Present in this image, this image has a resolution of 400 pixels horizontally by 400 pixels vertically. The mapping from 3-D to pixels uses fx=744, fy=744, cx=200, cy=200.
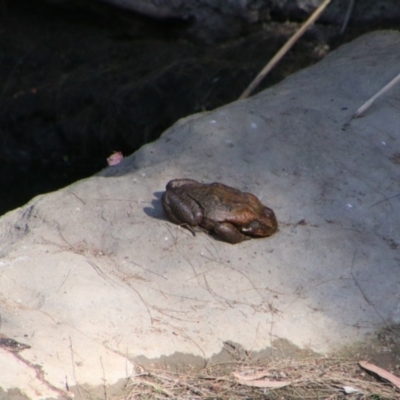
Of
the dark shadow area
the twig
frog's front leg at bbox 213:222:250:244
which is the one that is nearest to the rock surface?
frog's front leg at bbox 213:222:250:244

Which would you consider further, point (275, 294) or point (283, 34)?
point (283, 34)

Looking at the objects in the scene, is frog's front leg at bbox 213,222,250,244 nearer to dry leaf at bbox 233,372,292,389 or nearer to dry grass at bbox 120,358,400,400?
dry grass at bbox 120,358,400,400

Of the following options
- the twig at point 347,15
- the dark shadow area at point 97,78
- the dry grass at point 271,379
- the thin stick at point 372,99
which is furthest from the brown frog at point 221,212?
the twig at point 347,15

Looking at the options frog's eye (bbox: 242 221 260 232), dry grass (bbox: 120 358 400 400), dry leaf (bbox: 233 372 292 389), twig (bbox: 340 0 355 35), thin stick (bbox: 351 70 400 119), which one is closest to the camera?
dry grass (bbox: 120 358 400 400)

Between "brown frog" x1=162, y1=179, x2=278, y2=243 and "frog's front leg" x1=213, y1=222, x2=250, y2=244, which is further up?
"brown frog" x1=162, y1=179, x2=278, y2=243

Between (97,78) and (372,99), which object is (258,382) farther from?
(97,78)

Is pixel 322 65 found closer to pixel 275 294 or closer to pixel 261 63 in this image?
pixel 261 63

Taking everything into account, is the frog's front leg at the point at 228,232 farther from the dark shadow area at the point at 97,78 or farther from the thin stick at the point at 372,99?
the dark shadow area at the point at 97,78

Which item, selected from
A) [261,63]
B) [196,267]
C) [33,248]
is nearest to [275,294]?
[196,267]
